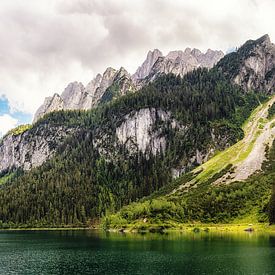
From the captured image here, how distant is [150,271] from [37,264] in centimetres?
3469

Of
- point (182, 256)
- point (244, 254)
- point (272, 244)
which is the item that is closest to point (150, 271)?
point (182, 256)

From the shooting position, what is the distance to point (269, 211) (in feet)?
625

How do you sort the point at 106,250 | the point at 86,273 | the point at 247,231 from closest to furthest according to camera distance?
1. the point at 86,273
2. the point at 106,250
3. the point at 247,231

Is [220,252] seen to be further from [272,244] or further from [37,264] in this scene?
[37,264]

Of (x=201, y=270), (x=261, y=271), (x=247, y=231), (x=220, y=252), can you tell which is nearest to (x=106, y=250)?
(x=220, y=252)

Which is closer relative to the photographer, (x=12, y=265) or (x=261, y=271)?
(x=261, y=271)

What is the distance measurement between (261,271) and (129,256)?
41.7 metres

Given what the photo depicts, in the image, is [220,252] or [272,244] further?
[272,244]

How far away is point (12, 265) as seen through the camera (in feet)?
→ 345

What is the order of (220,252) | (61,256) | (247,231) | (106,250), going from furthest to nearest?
1. (247,231)
2. (106,250)
3. (61,256)
4. (220,252)

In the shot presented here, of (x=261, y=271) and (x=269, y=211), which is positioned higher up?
(x=269, y=211)

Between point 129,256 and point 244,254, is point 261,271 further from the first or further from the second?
point 129,256

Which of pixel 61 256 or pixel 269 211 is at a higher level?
pixel 269 211

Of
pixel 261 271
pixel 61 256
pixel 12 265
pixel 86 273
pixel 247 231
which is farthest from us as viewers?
pixel 247 231
